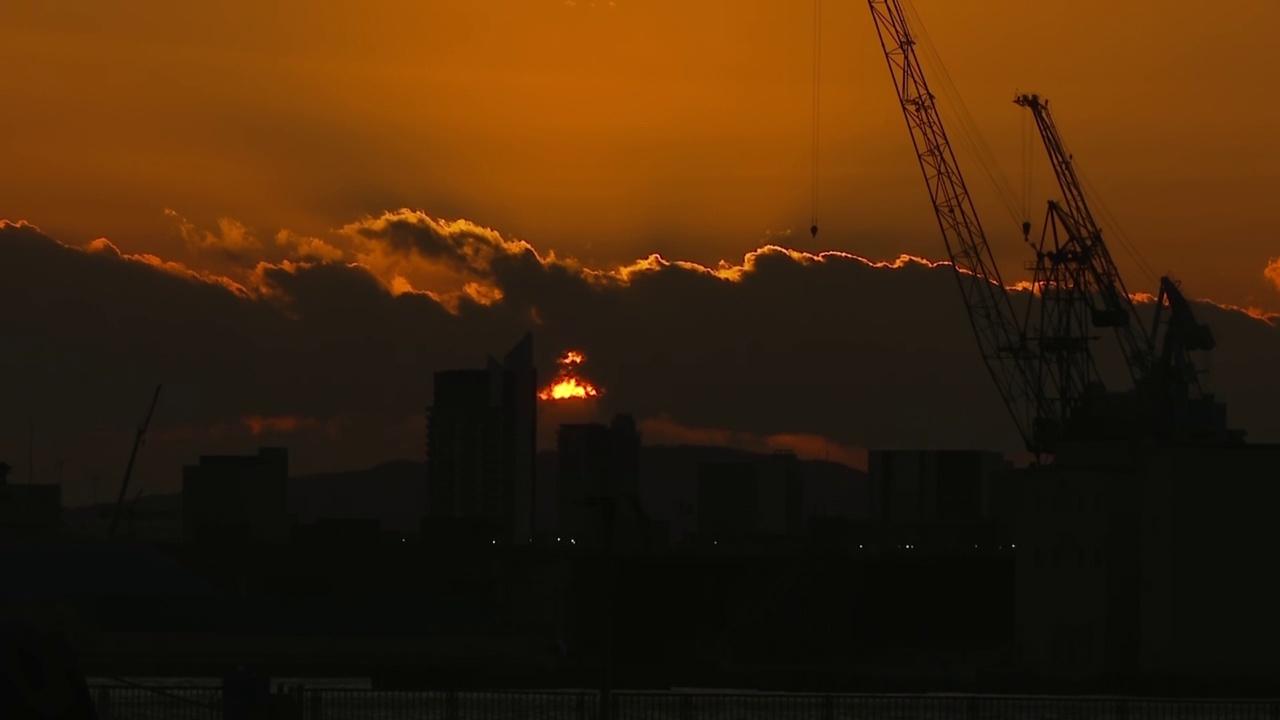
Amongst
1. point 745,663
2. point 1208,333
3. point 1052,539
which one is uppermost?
point 1208,333

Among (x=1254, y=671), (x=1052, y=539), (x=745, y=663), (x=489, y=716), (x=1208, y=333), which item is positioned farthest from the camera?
(x=745, y=663)

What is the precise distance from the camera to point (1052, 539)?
486 feet

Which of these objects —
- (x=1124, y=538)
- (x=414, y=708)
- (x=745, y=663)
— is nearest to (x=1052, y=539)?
(x=1124, y=538)

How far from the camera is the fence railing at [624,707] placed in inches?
3022

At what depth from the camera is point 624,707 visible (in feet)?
288

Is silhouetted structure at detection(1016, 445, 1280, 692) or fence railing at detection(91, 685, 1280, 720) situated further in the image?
silhouetted structure at detection(1016, 445, 1280, 692)

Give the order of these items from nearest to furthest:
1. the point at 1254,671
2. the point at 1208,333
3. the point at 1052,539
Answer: the point at 1254,671
the point at 1052,539
the point at 1208,333

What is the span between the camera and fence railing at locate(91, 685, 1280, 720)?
3022 inches

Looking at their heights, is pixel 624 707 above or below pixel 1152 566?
below

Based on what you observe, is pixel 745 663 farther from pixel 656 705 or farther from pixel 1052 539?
pixel 656 705

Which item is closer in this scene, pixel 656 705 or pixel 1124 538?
A: pixel 656 705

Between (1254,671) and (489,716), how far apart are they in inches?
2654

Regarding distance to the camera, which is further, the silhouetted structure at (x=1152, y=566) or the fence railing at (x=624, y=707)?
the silhouetted structure at (x=1152, y=566)

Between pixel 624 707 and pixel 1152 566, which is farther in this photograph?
Result: pixel 1152 566
